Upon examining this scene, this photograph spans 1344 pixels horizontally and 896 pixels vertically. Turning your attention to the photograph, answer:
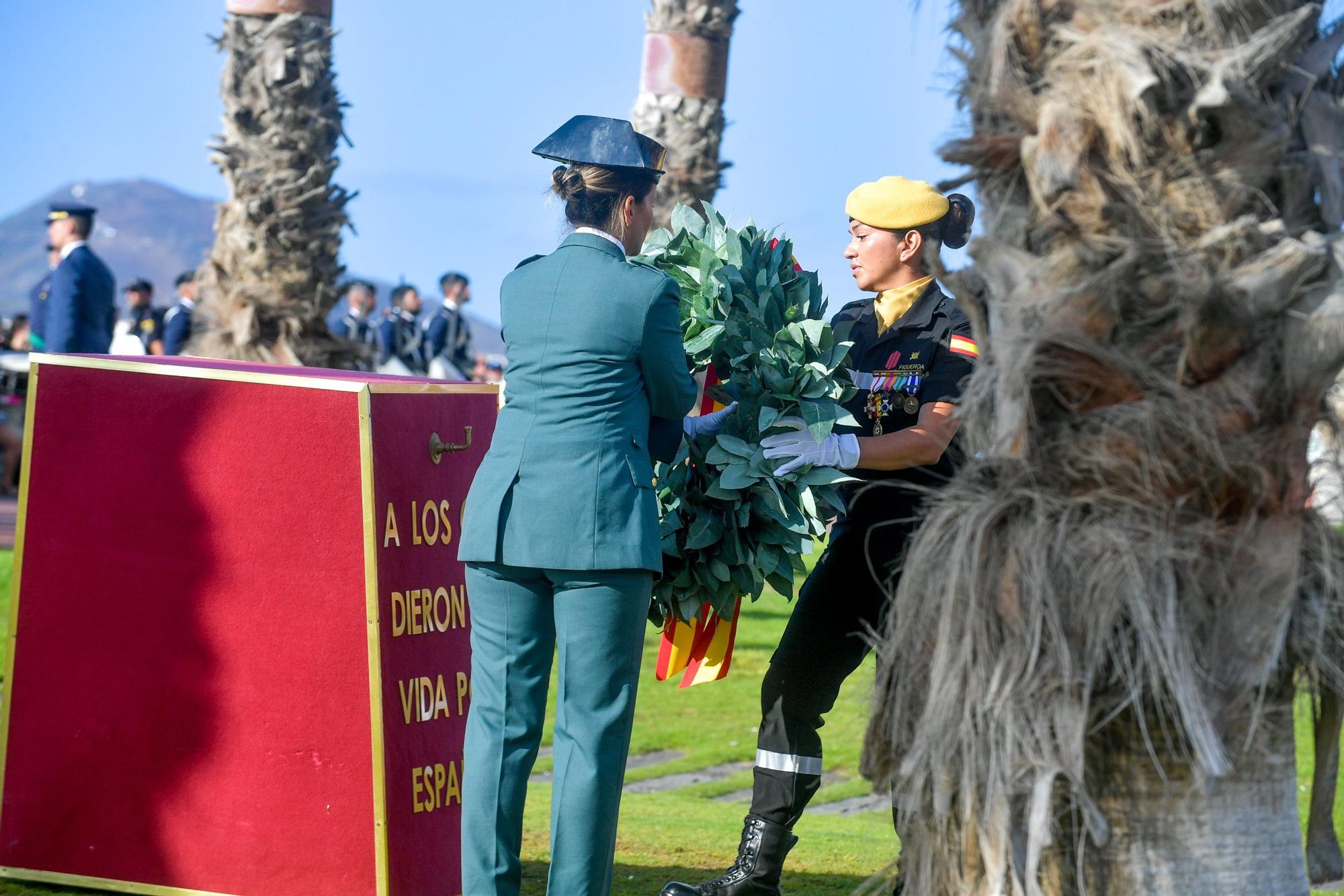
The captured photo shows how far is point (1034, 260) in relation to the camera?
231cm

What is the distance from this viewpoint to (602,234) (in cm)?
338

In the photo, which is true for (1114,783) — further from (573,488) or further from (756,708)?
(756,708)

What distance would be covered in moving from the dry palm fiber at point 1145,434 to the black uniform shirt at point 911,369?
1492 mm

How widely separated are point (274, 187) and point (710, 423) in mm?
5740

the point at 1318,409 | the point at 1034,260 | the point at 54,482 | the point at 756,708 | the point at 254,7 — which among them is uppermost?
the point at 254,7

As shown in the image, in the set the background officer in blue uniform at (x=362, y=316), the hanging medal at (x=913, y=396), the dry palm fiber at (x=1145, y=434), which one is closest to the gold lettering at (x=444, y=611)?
the hanging medal at (x=913, y=396)

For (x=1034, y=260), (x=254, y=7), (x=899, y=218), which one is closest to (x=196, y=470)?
(x=899, y=218)

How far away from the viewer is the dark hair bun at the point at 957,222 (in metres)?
4.22

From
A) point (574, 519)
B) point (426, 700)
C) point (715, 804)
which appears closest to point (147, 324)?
point (715, 804)

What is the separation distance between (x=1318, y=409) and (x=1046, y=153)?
62 centimetres

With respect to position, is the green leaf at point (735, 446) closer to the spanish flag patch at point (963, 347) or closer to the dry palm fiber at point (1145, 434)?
the spanish flag patch at point (963, 347)

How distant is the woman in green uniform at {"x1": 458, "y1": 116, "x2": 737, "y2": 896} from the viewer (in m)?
3.23

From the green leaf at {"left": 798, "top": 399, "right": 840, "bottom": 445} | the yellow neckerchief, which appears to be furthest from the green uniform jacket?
the yellow neckerchief

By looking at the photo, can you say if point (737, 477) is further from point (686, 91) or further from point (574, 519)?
point (686, 91)
